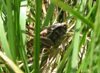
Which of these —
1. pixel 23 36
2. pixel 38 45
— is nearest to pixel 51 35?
pixel 23 36

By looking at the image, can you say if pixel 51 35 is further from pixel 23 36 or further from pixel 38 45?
pixel 38 45

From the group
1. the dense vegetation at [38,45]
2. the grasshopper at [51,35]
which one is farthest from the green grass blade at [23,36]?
the grasshopper at [51,35]

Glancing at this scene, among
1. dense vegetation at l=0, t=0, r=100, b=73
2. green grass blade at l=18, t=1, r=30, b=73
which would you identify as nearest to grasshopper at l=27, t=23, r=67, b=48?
dense vegetation at l=0, t=0, r=100, b=73

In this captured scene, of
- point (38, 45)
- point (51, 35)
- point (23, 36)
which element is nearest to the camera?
point (38, 45)

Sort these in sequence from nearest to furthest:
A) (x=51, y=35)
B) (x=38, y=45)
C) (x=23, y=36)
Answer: (x=38, y=45) < (x=23, y=36) < (x=51, y=35)

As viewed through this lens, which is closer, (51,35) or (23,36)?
(23,36)

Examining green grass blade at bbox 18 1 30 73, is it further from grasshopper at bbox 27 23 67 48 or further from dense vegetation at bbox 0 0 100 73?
grasshopper at bbox 27 23 67 48

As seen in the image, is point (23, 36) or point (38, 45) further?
point (23, 36)

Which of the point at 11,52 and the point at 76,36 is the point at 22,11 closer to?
the point at 11,52

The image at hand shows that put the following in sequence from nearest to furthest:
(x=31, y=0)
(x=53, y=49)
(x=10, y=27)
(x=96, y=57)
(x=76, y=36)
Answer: (x=96, y=57) < (x=76, y=36) < (x=10, y=27) < (x=53, y=49) < (x=31, y=0)

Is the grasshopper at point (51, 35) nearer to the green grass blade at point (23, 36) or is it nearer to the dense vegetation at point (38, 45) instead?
the dense vegetation at point (38, 45)

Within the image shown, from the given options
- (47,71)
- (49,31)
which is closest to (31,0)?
(49,31)
